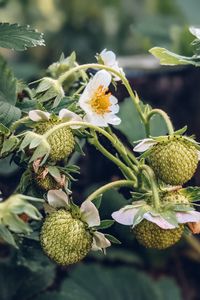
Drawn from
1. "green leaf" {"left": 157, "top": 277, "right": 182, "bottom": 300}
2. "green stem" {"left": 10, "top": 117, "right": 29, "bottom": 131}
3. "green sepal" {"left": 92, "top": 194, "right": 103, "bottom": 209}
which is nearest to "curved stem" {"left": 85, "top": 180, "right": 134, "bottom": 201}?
"green sepal" {"left": 92, "top": 194, "right": 103, "bottom": 209}

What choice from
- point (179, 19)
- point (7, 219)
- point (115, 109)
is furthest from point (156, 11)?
point (7, 219)

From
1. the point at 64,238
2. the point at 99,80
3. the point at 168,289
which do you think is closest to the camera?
the point at 64,238

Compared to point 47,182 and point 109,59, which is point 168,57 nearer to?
point 109,59

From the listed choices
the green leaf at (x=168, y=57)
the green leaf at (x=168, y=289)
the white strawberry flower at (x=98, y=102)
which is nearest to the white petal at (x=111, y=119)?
the white strawberry flower at (x=98, y=102)

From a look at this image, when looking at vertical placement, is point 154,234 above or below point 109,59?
below

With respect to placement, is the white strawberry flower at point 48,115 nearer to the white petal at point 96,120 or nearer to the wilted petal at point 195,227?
the white petal at point 96,120

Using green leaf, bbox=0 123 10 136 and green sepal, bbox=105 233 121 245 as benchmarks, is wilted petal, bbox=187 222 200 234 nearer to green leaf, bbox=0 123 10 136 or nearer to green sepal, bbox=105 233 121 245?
green sepal, bbox=105 233 121 245

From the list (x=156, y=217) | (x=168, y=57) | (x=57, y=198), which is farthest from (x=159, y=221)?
(x=168, y=57)

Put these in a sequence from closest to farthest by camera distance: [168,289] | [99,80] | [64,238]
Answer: [64,238] → [99,80] → [168,289]
